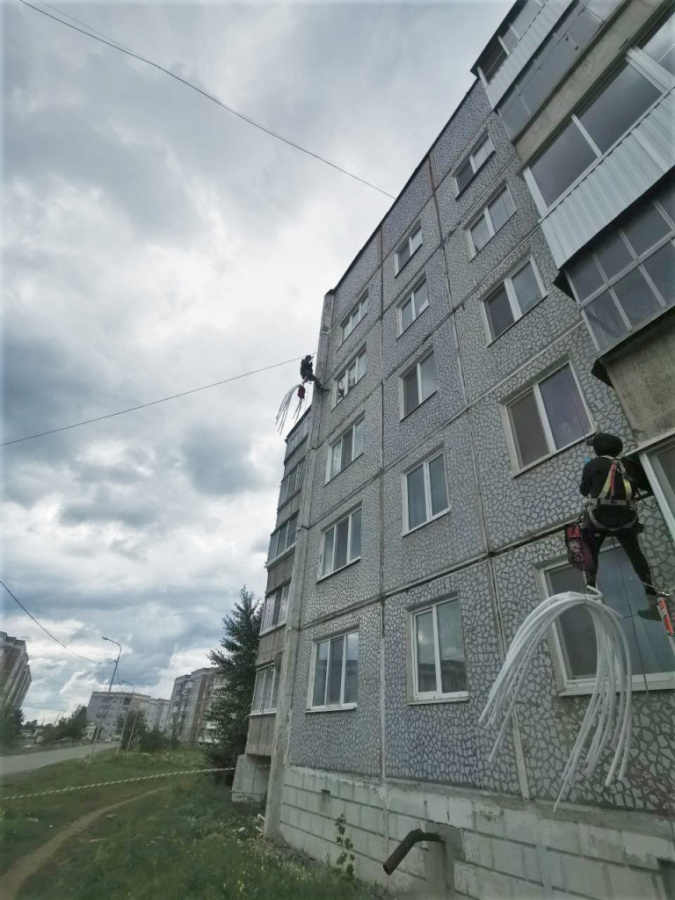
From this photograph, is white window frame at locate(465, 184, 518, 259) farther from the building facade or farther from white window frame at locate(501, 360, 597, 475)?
the building facade

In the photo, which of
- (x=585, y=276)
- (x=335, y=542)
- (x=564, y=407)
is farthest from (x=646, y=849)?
(x=335, y=542)

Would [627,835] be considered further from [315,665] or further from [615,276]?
[315,665]

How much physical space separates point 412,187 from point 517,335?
37.6ft

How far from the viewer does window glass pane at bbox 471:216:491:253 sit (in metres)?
11.3

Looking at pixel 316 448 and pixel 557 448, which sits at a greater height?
pixel 316 448

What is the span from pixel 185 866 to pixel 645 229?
41.9 feet

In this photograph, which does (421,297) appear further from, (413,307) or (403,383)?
(403,383)

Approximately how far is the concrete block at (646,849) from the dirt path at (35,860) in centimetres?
1063

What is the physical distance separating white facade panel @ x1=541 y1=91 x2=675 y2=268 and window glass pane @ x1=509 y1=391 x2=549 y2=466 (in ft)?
7.99

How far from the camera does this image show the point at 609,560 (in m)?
5.61

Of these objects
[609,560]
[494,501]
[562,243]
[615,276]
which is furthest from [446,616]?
[562,243]

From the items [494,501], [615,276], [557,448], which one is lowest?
[494,501]

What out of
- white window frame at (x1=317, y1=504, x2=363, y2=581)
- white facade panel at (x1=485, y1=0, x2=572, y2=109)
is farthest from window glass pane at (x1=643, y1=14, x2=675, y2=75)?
white window frame at (x1=317, y1=504, x2=363, y2=581)

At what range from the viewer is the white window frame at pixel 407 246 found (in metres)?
14.8
